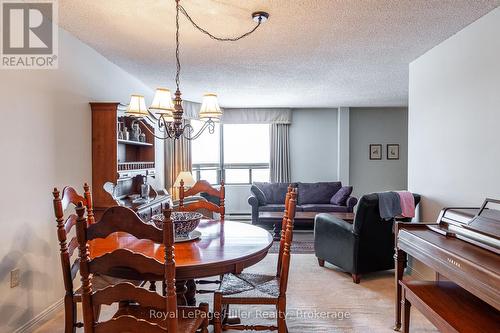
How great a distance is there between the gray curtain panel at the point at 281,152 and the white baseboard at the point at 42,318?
512cm

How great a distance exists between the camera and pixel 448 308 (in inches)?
70.1

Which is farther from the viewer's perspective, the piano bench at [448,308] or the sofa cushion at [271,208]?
the sofa cushion at [271,208]

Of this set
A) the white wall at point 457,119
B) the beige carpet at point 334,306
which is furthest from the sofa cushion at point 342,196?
the beige carpet at point 334,306

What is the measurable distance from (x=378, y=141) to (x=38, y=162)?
6.62 meters

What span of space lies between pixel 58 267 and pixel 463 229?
10.1ft

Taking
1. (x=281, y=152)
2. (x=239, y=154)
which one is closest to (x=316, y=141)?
(x=281, y=152)

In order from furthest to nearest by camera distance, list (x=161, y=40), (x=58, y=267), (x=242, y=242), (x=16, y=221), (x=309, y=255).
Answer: (x=309, y=255), (x=161, y=40), (x=58, y=267), (x=16, y=221), (x=242, y=242)

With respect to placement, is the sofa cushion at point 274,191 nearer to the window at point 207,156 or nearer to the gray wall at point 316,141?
the gray wall at point 316,141

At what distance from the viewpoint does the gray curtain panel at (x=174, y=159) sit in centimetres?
574

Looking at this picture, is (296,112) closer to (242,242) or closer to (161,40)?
(161,40)

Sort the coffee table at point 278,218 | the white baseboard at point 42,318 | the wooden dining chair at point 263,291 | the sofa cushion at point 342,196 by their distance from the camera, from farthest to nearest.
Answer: the sofa cushion at point 342,196 < the coffee table at point 278,218 < the white baseboard at point 42,318 < the wooden dining chair at point 263,291

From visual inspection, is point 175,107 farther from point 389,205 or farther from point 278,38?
point 389,205

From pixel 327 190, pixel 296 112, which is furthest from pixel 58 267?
pixel 296 112

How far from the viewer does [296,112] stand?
23.9ft
